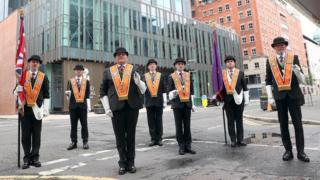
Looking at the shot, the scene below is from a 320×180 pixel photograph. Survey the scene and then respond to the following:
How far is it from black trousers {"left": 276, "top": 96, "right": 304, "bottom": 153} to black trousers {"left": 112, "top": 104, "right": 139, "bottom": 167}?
2743mm

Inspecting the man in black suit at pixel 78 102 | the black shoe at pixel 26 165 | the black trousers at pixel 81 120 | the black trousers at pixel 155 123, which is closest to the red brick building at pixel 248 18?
the black trousers at pixel 155 123

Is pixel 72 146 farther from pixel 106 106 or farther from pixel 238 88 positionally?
pixel 238 88

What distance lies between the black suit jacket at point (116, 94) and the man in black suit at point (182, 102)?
1.69m

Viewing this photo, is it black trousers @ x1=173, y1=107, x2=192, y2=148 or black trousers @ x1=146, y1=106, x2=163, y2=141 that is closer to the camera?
black trousers @ x1=173, y1=107, x2=192, y2=148

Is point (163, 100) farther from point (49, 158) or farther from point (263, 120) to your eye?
point (263, 120)

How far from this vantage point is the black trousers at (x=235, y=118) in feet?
24.2

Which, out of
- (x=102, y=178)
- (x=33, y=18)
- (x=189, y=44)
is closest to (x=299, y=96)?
(x=102, y=178)

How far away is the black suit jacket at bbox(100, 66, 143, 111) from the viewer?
5.44 metres

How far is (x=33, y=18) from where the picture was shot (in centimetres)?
4312

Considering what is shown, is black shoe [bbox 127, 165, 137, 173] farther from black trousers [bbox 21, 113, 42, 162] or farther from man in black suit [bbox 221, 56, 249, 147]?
man in black suit [bbox 221, 56, 249, 147]

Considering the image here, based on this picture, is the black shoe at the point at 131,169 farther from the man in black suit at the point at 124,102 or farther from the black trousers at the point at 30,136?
the black trousers at the point at 30,136

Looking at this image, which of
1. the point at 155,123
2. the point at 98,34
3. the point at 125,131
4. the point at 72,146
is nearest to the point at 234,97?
the point at 155,123

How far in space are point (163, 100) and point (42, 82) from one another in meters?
3.55

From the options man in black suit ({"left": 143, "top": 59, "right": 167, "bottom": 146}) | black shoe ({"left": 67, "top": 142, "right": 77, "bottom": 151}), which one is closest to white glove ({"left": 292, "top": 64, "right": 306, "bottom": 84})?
man in black suit ({"left": 143, "top": 59, "right": 167, "bottom": 146})
